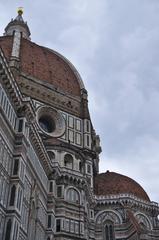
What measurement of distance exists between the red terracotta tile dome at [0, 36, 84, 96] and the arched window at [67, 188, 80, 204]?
1854 centimetres

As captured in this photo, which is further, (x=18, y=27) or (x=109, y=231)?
(x=18, y=27)

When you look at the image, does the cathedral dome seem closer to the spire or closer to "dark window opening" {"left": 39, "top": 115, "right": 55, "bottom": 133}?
"dark window opening" {"left": 39, "top": 115, "right": 55, "bottom": 133}

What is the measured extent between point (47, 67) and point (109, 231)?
1086 inches

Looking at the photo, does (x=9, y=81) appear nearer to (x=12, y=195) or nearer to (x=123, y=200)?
(x=12, y=195)

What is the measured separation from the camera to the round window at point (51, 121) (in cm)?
5222

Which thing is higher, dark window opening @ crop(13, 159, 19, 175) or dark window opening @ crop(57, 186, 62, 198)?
dark window opening @ crop(57, 186, 62, 198)

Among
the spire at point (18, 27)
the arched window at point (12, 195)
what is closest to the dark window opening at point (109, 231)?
the arched window at point (12, 195)

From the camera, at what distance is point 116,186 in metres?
56.5

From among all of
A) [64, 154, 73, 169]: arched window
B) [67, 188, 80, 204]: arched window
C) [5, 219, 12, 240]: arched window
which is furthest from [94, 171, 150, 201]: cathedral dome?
[5, 219, 12, 240]: arched window

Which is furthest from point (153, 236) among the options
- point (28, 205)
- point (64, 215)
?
point (28, 205)

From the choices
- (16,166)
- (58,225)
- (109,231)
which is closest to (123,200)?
(109,231)

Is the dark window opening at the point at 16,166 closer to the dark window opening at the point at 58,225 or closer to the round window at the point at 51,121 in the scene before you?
the dark window opening at the point at 58,225

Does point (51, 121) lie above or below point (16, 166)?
above

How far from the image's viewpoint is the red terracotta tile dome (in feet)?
191
